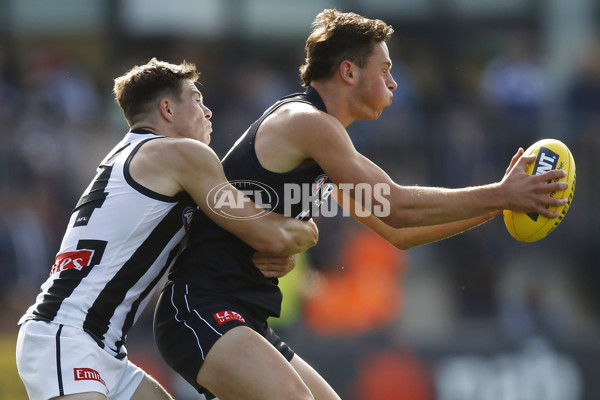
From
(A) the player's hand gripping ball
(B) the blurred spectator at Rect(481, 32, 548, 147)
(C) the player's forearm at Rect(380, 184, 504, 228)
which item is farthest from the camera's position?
(B) the blurred spectator at Rect(481, 32, 548, 147)

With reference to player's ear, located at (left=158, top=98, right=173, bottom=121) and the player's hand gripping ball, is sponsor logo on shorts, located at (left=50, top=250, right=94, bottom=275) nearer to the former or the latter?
→ player's ear, located at (left=158, top=98, right=173, bottom=121)

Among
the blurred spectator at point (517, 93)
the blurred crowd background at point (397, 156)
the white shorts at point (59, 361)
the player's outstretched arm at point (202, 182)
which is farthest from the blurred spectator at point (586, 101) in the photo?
the white shorts at point (59, 361)

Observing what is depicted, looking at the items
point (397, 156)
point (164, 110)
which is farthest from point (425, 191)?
point (397, 156)

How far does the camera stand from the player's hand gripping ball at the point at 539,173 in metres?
5.15

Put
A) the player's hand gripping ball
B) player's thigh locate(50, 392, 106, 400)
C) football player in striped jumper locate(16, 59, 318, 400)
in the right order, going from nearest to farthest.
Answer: player's thigh locate(50, 392, 106, 400), football player in striped jumper locate(16, 59, 318, 400), the player's hand gripping ball

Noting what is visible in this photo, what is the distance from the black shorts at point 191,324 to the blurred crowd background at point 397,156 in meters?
5.32

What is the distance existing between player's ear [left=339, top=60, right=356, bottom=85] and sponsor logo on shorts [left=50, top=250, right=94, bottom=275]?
1.73m

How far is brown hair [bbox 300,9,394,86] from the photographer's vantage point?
5.42 metres

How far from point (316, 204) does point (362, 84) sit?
0.74 m

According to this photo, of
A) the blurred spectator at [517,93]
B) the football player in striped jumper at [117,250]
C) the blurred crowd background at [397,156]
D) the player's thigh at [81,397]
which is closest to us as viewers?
the player's thigh at [81,397]

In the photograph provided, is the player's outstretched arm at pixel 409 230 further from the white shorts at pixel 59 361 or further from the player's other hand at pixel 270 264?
the white shorts at pixel 59 361

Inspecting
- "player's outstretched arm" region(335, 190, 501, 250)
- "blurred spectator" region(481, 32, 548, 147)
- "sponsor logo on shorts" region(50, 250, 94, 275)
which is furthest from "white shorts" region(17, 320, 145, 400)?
"blurred spectator" region(481, 32, 548, 147)

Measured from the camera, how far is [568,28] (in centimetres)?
1489

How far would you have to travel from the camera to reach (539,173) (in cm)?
512
